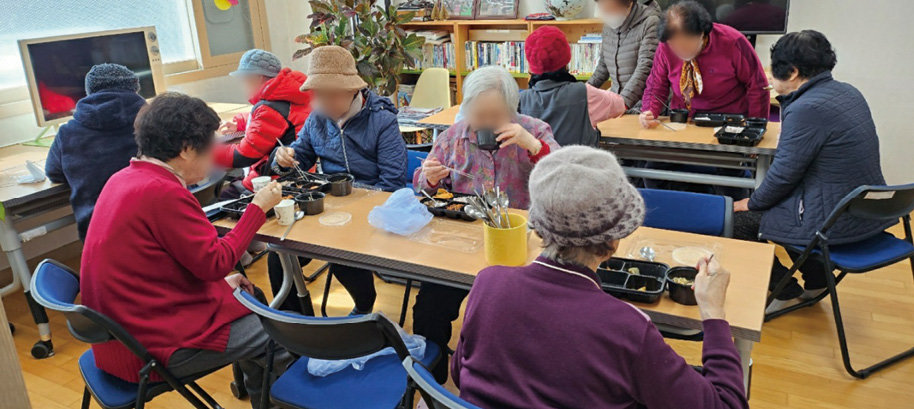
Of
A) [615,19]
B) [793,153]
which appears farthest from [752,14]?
[793,153]

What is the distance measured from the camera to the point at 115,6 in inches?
176

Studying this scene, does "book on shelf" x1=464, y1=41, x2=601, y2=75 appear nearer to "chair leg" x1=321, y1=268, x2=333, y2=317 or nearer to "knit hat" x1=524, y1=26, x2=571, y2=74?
"knit hat" x1=524, y1=26, x2=571, y2=74

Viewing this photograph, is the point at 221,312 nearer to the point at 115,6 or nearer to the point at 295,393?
the point at 295,393

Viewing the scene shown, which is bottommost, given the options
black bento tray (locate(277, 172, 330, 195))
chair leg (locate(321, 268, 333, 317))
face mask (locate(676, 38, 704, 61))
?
chair leg (locate(321, 268, 333, 317))

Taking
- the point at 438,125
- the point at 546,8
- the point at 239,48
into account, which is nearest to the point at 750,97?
the point at 438,125

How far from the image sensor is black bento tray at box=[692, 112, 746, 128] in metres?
3.38

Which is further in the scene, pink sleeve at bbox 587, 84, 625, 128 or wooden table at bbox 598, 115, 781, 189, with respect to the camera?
pink sleeve at bbox 587, 84, 625, 128

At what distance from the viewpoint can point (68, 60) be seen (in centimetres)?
340

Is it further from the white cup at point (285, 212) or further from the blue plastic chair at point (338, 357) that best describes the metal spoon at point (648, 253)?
the white cup at point (285, 212)

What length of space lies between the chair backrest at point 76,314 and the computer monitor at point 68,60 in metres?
1.80

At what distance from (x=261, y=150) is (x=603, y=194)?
2399 mm

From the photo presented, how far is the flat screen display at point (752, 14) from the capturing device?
13.8 feet

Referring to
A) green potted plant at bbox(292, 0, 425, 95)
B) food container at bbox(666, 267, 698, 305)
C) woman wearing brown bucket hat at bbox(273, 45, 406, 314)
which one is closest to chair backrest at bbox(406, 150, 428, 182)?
woman wearing brown bucket hat at bbox(273, 45, 406, 314)

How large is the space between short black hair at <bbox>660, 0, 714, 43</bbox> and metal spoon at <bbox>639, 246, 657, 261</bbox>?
6.09ft
